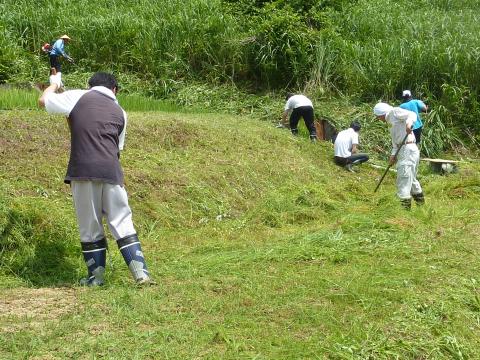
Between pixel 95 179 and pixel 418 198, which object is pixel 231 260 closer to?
pixel 95 179


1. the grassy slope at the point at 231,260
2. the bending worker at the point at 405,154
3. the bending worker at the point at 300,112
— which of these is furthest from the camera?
the bending worker at the point at 300,112

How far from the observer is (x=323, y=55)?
15.2 metres

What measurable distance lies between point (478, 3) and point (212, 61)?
12.1 metres

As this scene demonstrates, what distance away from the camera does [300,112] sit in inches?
504

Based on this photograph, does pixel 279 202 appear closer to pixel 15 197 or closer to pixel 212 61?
pixel 15 197

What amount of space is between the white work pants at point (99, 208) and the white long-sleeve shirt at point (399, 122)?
460cm

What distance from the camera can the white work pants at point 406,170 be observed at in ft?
29.0

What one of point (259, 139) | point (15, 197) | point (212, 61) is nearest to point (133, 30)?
point (212, 61)

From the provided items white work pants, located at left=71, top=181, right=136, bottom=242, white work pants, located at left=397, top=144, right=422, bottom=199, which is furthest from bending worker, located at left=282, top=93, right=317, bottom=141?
white work pants, located at left=71, top=181, right=136, bottom=242

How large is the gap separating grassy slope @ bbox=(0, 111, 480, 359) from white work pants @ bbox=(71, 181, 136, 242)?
0.40 metres

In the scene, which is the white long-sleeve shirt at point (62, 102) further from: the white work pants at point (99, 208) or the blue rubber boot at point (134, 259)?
the blue rubber boot at point (134, 259)

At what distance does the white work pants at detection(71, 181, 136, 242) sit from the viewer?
539cm

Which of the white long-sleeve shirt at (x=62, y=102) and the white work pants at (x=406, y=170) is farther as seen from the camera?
the white work pants at (x=406, y=170)

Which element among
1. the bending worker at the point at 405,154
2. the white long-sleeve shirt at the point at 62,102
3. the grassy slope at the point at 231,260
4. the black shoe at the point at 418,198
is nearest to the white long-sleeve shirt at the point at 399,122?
the bending worker at the point at 405,154
